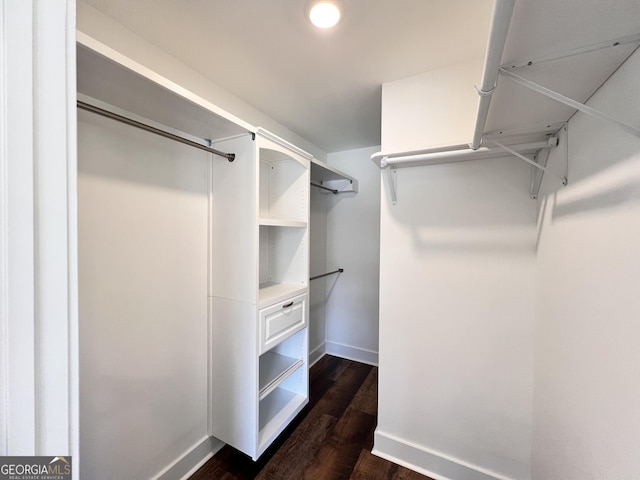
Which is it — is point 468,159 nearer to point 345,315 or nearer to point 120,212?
point 120,212

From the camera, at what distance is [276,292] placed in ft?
5.66

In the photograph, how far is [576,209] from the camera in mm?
923

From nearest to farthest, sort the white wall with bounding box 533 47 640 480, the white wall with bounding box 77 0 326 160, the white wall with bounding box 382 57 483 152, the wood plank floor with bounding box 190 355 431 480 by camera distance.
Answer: the white wall with bounding box 533 47 640 480 → the white wall with bounding box 77 0 326 160 → the white wall with bounding box 382 57 483 152 → the wood plank floor with bounding box 190 355 431 480

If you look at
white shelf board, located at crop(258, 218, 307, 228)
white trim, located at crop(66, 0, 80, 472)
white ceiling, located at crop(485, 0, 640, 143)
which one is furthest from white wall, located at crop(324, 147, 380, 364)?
white trim, located at crop(66, 0, 80, 472)

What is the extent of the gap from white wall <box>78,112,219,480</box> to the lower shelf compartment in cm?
39

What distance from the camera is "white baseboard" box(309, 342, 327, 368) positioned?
2.81m

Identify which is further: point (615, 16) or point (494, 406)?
point (494, 406)

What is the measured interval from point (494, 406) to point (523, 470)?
1.12 feet

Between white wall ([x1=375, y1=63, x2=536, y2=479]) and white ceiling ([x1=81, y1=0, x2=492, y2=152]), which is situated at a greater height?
white ceiling ([x1=81, y1=0, x2=492, y2=152])

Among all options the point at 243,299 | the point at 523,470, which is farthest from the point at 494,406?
the point at 243,299

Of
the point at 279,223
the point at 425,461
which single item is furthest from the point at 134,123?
the point at 425,461

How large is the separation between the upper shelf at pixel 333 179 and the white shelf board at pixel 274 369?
158cm

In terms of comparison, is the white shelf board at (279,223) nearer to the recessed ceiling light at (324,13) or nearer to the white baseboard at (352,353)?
the recessed ceiling light at (324,13)

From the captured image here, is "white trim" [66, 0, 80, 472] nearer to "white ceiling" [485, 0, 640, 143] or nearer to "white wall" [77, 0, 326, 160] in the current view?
"white ceiling" [485, 0, 640, 143]
